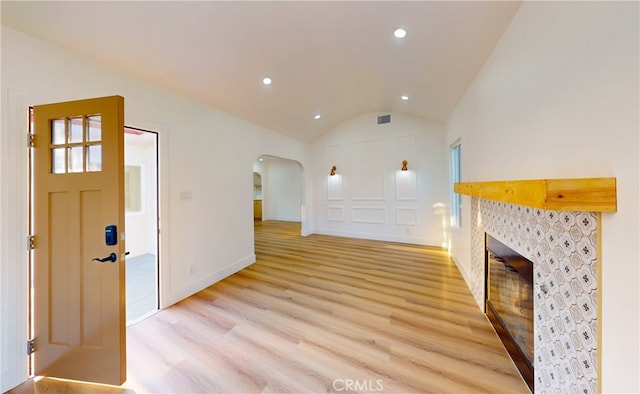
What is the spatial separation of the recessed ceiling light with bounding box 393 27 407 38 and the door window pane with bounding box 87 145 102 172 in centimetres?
284

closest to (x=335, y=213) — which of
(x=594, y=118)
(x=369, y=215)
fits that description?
(x=369, y=215)

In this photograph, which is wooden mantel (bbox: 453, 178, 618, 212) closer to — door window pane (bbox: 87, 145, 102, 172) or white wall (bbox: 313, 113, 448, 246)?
door window pane (bbox: 87, 145, 102, 172)

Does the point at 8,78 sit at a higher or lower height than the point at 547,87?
higher

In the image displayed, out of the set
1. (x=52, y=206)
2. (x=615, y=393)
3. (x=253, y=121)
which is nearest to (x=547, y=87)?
(x=615, y=393)

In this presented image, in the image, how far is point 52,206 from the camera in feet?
5.70

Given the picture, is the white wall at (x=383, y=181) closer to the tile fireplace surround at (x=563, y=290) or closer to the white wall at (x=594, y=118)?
the white wall at (x=594, y=118)

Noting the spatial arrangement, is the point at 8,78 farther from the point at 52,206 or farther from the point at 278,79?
the point at 278,79

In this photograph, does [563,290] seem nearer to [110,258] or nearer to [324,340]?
[324,340]

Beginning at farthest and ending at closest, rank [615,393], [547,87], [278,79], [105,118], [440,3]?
1. [278,79]
2. [440,3]
3. [105,118]
4. [547,87]
5. [615,393]

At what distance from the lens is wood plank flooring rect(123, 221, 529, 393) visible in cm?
167

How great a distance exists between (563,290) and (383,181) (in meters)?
4.91

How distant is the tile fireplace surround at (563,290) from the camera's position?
1.03 metres

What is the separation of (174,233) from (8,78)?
6.21 ft

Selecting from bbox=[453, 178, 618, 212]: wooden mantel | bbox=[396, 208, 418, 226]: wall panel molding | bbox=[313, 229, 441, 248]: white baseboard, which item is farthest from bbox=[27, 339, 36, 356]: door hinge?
bbox=[396, 208, 418, 226]: wall panel molding
